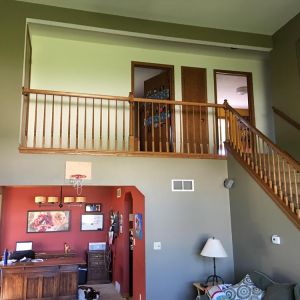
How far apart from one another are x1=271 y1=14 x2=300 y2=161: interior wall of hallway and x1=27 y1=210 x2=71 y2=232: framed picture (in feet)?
18.6

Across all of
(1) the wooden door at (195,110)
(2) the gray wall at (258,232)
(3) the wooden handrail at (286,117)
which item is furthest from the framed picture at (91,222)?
(3) the wooden handrail at (286,117)

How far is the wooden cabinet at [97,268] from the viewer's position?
8367 millimetres

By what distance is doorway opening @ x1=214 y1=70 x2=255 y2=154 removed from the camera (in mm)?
6848

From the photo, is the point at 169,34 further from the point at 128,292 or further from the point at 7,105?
the point at 128,292

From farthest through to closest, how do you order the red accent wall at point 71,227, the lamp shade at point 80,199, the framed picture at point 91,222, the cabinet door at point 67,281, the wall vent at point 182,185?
the framed picture at point 91,222, the lamp shade at point 80,199, the red accent wall at point 71,227, the cabinet door at point 67,281, the wall vent at point 182,185

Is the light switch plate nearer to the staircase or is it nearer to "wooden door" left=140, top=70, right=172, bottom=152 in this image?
the staircase

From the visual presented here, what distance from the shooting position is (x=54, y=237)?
27.9ft

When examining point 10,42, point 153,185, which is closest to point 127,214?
point 153,185

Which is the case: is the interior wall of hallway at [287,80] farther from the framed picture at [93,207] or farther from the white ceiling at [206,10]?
the framed picture at [93,207]

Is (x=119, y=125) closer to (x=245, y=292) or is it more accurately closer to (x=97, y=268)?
(x=245, y=292)

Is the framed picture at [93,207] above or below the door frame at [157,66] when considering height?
below

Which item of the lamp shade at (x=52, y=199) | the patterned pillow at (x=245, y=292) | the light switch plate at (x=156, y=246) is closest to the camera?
the patterned pillow at (x=245, y=292)

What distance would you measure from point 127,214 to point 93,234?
76.6 inches

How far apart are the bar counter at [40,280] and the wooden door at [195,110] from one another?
3.29 meters
